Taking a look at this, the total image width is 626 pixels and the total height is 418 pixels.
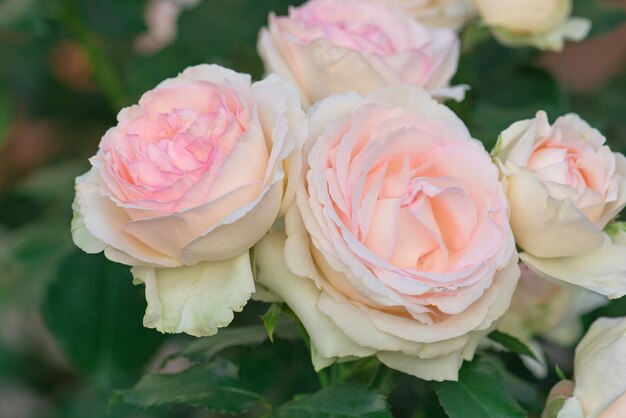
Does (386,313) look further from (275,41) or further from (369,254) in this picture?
(275,41)

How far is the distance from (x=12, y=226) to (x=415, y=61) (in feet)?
2.99

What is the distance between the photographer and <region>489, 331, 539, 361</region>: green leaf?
0.55m

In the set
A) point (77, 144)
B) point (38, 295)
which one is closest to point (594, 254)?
point (38, 295)

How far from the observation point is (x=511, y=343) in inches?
Answer: 21.6

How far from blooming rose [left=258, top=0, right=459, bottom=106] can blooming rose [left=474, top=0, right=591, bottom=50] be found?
93mm

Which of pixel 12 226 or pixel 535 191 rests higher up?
pixel 535 191

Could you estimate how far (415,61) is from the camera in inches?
23.4

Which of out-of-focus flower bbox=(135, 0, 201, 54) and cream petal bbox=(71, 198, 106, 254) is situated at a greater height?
cream petal bbox=(71, 198, 106, 254)

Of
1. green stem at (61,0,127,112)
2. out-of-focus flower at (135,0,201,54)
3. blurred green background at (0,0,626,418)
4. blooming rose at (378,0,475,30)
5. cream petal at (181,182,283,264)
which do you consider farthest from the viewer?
out-of-focus flower at (135,0,201,54)

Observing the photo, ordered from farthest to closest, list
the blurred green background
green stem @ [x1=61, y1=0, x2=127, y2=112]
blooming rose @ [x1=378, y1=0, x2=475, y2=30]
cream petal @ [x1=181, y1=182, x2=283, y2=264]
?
green stem @ [x1=61, y1=0, x2=127, y2=112]
the blurred green background
blooming rose @ [x1=378, y1=0, x2=475, y2=30]
cream petal @ [x1=181, y1=182, x2=283, y2=264]

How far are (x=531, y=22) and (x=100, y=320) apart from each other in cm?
48

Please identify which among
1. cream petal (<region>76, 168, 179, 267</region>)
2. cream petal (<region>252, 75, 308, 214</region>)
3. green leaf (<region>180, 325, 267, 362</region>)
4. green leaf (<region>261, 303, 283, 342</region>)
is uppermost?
cream petal (<region>252, 75, 308, 214</region>)

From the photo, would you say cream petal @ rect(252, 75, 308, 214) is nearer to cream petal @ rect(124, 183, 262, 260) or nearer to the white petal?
cream petal @ rect(124, 183, 262, 260)

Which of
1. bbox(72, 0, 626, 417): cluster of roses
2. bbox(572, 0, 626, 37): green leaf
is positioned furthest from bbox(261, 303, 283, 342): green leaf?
bbox(572, 0, 626, 37): green leaf
